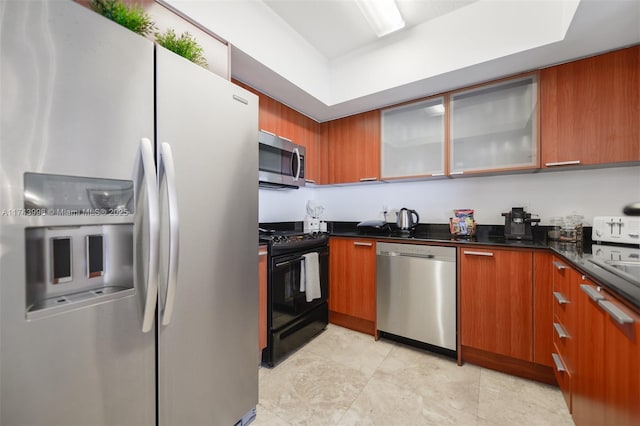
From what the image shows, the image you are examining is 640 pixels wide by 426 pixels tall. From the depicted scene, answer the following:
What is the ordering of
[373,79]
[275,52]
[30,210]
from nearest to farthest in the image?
1. [30,210]
2. [275,52]
3. [373,79]

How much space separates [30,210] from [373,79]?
2.36m

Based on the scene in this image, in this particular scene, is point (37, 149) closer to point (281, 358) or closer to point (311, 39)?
point (281, 358)

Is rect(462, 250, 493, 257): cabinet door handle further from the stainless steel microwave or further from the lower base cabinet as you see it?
the stainless steel microwave

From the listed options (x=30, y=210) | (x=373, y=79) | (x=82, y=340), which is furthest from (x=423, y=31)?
(x=82, y=340)

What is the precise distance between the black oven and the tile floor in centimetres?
13

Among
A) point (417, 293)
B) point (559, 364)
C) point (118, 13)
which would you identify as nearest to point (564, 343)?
point (559, 364)

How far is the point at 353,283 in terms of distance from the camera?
2449mm

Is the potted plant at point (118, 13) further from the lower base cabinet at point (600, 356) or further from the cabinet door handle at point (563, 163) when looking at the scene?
the cabinet door handle at point (563, 163)

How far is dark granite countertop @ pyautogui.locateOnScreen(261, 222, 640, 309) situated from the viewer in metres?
0.83

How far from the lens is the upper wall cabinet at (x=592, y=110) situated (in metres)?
1.64

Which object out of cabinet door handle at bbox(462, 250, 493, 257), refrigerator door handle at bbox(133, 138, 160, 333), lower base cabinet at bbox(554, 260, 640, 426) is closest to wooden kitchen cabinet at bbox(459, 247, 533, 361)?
cabinet door handle at bbox(462, 250, 493, 257)

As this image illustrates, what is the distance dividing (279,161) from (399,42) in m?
1.42

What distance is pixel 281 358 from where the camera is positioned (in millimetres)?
1981

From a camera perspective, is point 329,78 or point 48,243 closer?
point 48,243
